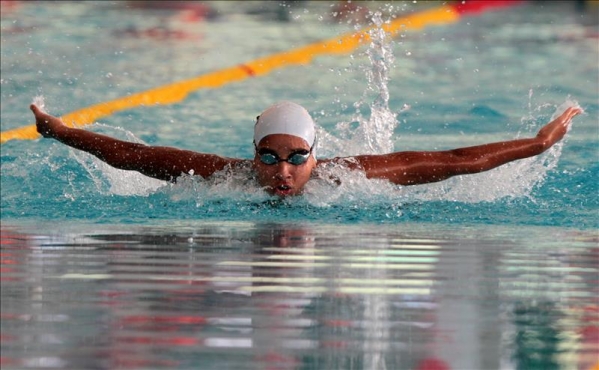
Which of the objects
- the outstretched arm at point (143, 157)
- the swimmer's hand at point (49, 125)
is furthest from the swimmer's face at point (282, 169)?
the swimmer's hand at point (49, 125)

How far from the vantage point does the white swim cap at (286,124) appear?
476cm

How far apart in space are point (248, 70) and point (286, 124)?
4.59 meters

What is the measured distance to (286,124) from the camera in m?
4.77

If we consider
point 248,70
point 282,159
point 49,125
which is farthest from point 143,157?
point 248,70

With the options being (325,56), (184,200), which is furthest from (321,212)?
(325,56)

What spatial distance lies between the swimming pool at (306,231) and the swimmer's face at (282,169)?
6 cm

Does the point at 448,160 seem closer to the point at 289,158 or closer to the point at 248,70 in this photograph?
the point at 289,158

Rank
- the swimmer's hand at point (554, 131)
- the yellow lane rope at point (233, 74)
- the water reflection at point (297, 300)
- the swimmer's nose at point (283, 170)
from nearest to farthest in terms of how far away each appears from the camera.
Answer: the water reflection at point (297, 300)
the swimmer's nose at point (283, 170)
the swimmer's hand at point (554, 131)
the yellow lane rope at point (233, 74)

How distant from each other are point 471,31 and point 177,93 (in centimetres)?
355

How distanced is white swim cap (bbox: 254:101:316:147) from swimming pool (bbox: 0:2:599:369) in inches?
8.4

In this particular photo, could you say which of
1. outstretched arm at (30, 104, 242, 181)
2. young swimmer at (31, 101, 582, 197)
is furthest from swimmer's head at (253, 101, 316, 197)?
outstretched arm at (30, 104, 242, 181)

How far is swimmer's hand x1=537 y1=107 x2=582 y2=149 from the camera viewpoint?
4871mm

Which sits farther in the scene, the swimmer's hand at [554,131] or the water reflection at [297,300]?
the swimmer's hand at [554,131]

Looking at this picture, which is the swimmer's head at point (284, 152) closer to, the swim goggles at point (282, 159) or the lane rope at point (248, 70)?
the swim goggles at point (282, 159)
